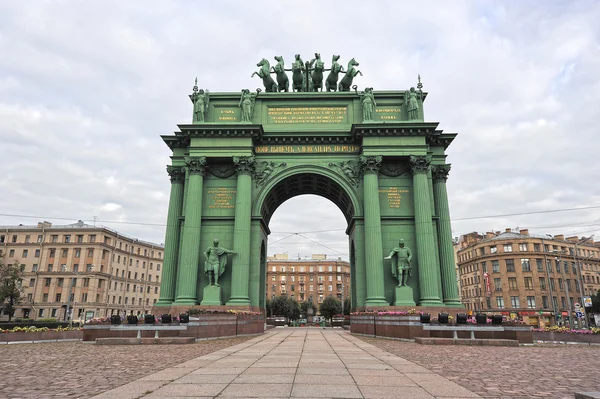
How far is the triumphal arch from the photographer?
3166 cm

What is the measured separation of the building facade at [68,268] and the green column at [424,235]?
213ft

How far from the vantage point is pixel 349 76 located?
121ft

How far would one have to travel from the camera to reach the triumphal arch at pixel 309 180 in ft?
104

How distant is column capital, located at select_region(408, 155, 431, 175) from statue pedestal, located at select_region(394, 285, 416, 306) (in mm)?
9695

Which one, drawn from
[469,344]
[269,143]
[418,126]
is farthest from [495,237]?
[469,344]

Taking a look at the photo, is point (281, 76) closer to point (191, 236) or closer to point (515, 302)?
point (191, 236)

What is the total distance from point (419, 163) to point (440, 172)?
3.34 meters

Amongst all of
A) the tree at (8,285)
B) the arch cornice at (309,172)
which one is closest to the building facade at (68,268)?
the tree at (8,285)

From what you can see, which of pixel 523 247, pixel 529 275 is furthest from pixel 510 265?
pixel 523 247

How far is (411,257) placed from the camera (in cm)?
3169

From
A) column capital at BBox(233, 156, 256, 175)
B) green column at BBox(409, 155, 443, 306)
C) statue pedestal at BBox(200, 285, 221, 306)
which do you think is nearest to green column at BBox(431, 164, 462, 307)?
green column at BBox(409, 155, 443, 306)

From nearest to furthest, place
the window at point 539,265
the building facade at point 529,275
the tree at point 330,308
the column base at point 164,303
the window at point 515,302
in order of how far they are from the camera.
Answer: the column base at point 164,303
the building facade at point 529,275
the window at point 515,302
the window at point 539,265
the tree at point 330,308

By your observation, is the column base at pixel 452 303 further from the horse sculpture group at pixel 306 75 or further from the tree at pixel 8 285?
the tree at pixel 8 285

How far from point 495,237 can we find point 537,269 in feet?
32.4
